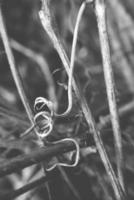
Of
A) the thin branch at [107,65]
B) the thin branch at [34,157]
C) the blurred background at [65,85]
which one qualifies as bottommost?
the blurred background at [65,85]

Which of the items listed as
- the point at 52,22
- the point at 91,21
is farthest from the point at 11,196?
the point at 91,21

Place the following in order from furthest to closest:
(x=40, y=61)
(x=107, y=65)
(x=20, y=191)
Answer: (x=40, y=61) < (x=20, y=191) < (x=107, y=65)

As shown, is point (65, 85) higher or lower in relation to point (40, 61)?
higher

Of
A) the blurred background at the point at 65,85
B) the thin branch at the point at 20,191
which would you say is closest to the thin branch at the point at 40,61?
the blurred background at the point at 65,85

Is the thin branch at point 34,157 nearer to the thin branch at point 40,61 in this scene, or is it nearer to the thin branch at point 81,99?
the thin branch at point 81,99

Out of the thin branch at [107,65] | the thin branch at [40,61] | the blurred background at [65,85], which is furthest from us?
the thin branch at [40,61]

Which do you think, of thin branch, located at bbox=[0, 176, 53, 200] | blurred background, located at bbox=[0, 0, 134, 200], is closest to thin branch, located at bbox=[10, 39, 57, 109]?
blurred background, located at bbox=[0, 0, 134, 200]

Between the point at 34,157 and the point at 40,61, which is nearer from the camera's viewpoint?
the point at 34,157

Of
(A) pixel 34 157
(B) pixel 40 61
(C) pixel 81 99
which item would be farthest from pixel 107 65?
(B) pixel 40 61

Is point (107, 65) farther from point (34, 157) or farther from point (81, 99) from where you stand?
point (34, 157)
